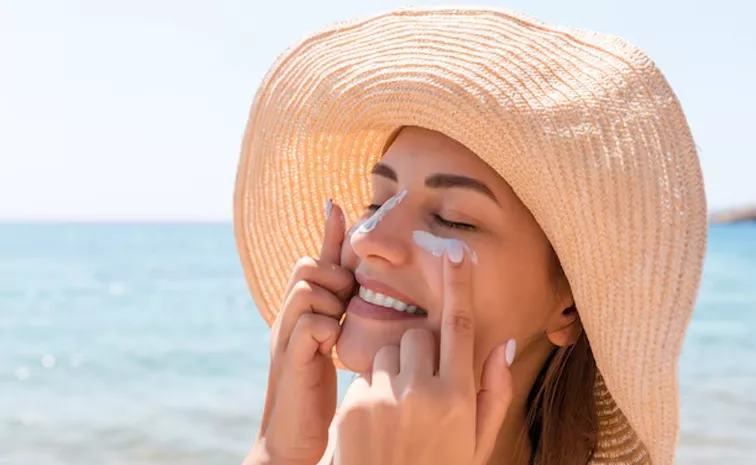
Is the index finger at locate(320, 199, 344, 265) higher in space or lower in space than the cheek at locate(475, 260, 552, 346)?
higher

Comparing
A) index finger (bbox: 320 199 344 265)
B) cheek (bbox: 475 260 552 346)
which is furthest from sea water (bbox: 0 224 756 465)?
cheek (bbox: 475 260 552 346)

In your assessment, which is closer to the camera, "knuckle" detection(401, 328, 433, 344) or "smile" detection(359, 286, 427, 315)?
"knuckle" detection(401, 328, 433, 344)

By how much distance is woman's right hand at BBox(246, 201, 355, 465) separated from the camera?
2.29 metres

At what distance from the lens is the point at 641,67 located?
85.8 inches

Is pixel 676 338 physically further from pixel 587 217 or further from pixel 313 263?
pixel 313 263

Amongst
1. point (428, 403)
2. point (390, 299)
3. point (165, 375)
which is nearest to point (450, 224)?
point (390, 299)

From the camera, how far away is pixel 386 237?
214 centimetres

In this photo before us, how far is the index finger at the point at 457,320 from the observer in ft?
6.32

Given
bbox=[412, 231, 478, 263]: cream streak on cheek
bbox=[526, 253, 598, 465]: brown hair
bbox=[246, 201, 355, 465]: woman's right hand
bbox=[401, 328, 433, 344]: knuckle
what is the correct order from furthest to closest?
bbox=[526, 253, 598, 465]: brown hair < bbox=[246, 201, 355, 465]: woman's right hand < bbox=[412, 231, 478, 263]: cream streak on cheek < bbox=[401, 328, 433, 344]: knuckle

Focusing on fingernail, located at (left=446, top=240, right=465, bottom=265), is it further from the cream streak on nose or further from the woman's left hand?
the cream streak on nose

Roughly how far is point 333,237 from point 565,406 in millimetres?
837

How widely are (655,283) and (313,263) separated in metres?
0.85

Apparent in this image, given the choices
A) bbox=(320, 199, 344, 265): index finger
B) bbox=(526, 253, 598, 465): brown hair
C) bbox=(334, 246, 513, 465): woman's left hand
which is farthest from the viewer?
bbox=(526, 253, 598, 465): brown hair

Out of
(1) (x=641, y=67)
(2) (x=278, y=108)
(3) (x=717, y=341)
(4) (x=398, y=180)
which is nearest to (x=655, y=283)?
(1) (x=641, y=67)
